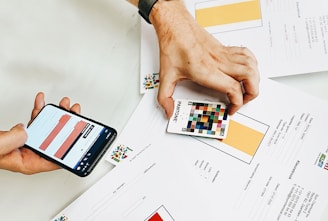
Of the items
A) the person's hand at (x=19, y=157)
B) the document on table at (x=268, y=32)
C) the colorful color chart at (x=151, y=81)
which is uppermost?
the document on table at (x=268, y=32)

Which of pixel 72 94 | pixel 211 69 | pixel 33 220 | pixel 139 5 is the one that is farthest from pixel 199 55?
pixel 33 220

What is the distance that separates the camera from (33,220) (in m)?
0.64

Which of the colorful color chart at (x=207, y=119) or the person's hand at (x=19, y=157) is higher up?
the colorful color chart at (x=207, y=119)

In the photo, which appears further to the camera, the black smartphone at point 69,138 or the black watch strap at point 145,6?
the black watch strap at point 145,6

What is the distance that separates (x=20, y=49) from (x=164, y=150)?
0.43 metres

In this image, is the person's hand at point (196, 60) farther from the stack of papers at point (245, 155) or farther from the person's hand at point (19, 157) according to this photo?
the person's hand at point (19, 157)

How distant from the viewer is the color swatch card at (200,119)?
636 millimetres

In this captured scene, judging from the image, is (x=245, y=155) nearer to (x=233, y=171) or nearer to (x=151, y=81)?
(x=233, y=171)

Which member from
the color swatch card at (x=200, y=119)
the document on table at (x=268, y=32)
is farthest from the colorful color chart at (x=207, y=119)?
the document on table at (x=268, y=32)

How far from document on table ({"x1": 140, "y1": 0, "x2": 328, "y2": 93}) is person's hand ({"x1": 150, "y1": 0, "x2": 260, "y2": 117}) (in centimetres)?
5

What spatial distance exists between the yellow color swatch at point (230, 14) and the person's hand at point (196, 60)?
2.2 inches

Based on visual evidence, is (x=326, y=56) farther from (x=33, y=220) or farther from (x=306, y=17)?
(x=33, y=220)

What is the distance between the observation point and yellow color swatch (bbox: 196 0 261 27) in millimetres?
735

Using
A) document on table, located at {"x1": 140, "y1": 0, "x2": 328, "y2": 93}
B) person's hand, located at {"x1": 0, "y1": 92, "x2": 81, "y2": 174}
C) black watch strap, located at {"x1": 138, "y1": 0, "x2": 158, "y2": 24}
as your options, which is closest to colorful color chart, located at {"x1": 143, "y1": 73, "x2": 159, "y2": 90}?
document on table, located at {"x1": 140, "y1": 0, "x2": 328, "y2": 93}
